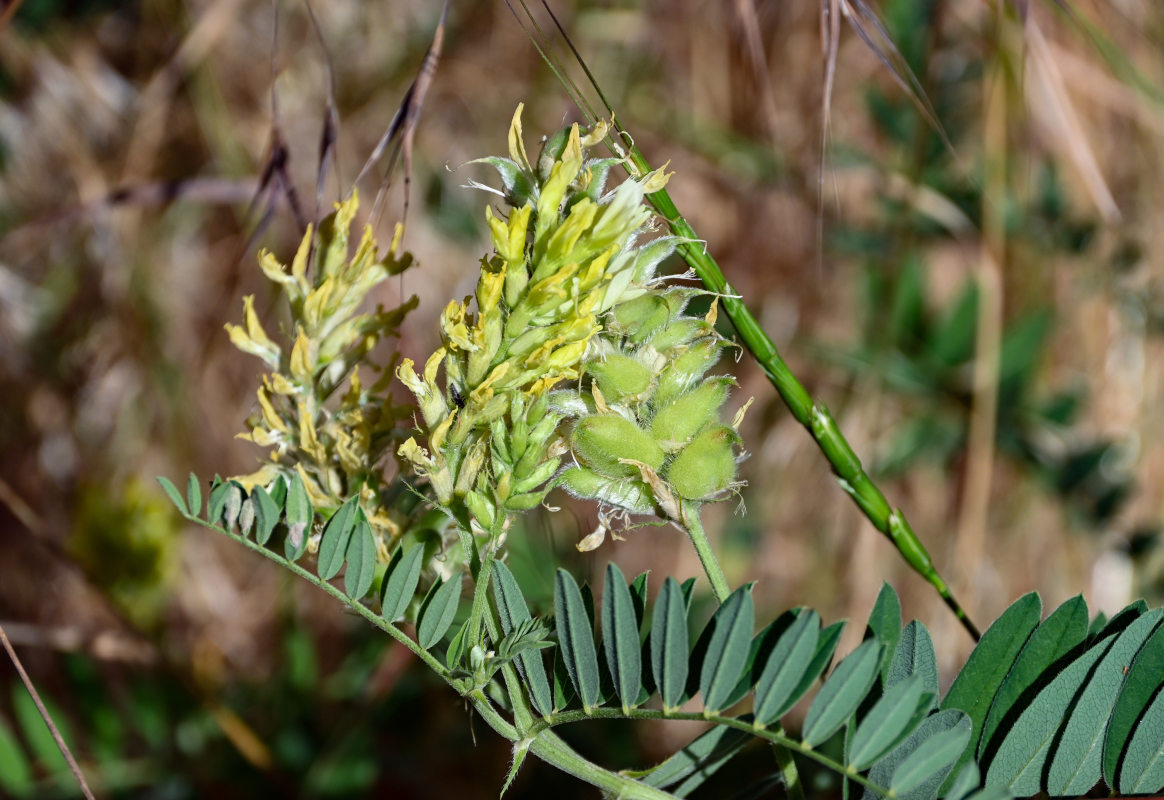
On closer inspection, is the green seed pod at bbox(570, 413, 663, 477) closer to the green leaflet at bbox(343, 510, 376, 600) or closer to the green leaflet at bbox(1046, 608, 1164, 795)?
the green leaflet at bbox(343, 510, 376, 600)

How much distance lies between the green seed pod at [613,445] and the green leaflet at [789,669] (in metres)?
0.10

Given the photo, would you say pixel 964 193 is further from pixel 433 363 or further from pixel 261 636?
pixel 261 636

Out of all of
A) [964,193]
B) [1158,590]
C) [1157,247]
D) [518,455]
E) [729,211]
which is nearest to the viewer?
[518,455]

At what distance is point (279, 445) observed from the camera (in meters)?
0.54

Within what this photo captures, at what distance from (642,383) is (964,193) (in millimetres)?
1127

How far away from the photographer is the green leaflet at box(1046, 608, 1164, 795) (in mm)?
448

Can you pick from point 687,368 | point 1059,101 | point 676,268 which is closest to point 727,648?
point 687,368

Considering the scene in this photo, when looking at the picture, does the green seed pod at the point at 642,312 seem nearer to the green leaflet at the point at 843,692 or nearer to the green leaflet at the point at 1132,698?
the green leaflet at the point at 843,692

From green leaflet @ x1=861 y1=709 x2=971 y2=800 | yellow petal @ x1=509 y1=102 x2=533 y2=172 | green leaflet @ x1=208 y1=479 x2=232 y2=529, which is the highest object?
yellow petal @ x1=509 y1=102 x2=533 y2=172

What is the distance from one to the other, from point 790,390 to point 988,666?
174 mm

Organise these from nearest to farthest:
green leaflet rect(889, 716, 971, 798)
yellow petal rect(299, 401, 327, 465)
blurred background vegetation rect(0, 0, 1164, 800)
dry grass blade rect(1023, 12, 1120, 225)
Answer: green leaflet rect(889, 716, 971, 798)
yellow petal rect(299, 401, 327, 465)
dry grass blade rect(1023, 12, 1120, 225)
blurred background vegetation rect(0, 0, 1164, 800)

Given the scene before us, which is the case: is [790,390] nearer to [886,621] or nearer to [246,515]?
[886,621]

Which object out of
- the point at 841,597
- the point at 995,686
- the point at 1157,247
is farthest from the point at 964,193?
the point at 995,686

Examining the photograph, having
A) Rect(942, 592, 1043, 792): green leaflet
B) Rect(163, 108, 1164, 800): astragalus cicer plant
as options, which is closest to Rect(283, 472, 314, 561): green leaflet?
Rect(163, 108, 1164, 800): astragalus cicer plant
